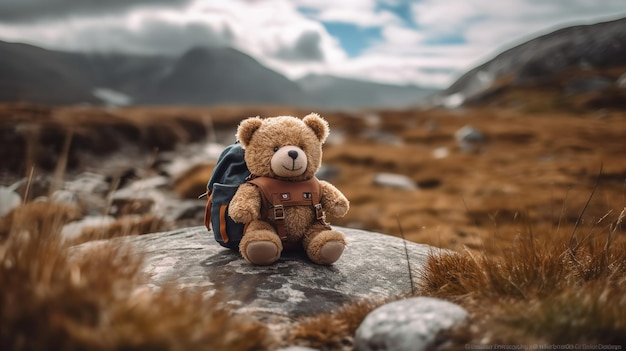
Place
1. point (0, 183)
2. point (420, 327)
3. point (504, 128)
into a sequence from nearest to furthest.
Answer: point (420, 327) → point (0, 183) → point (504, 128)

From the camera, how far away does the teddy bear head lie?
436cm

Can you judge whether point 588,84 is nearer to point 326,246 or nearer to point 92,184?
point 92,184

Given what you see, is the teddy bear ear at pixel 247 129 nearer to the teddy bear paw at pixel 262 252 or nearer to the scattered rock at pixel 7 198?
the teddy bear paw at pixel 262 252

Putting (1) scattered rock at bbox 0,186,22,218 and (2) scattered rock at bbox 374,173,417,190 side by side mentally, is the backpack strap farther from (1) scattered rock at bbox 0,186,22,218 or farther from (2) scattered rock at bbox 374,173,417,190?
(2) scattered rock at bbox 374,173,417,190

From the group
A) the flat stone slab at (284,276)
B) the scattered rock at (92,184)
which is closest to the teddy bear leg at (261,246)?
the flat stone slab at (284,276)

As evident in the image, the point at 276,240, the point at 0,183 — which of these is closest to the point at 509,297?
the point at 276,240

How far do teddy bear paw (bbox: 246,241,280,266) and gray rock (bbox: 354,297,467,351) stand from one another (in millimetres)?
1525

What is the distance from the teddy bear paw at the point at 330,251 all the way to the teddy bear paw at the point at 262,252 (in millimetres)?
512

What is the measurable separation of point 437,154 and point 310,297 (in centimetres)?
3517

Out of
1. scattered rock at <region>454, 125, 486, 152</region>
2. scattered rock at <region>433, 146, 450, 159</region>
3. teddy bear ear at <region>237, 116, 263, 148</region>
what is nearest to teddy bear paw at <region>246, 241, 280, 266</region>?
teddy bear ear at <region>237, 116, 263, 148</region>

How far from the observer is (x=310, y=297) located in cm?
375

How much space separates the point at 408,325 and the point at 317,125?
2.74 m

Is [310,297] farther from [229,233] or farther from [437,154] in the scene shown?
[437,154]

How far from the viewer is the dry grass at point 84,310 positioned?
6.53ft
